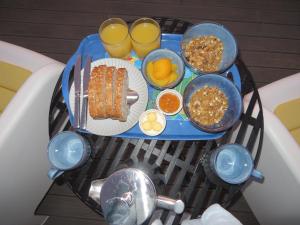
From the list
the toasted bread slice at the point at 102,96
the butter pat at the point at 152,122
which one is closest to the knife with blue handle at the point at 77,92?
the toasted bread slice at the point at 102,96

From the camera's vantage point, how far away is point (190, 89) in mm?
1313

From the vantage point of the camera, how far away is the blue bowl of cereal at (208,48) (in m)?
1.37

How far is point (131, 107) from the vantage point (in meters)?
1.36

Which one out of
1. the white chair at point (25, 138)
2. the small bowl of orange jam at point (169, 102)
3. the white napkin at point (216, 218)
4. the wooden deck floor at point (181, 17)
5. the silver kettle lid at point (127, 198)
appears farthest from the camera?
the wooden deck floor at point (181, 17)

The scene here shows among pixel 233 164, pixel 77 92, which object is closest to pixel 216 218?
pixel 233 164

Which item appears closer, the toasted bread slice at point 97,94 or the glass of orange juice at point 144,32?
the toasted bread slice at point 97,94

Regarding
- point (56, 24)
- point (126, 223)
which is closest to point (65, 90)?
point (126, 223)

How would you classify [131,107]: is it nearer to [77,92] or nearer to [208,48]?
[77,92]

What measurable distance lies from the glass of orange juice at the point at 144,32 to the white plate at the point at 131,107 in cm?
10

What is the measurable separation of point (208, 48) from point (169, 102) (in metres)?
0.34

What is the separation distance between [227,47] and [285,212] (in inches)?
32.7

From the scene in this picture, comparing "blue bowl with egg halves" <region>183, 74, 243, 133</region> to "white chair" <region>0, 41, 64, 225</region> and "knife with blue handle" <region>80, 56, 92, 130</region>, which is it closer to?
"knife with blue handle" <region>80, 56, 92, 130</region>

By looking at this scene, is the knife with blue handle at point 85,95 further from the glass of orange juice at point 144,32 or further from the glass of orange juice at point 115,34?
the glass of orange juice at point 144,32

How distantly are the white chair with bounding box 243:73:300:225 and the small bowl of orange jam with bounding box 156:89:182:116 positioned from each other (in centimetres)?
35
